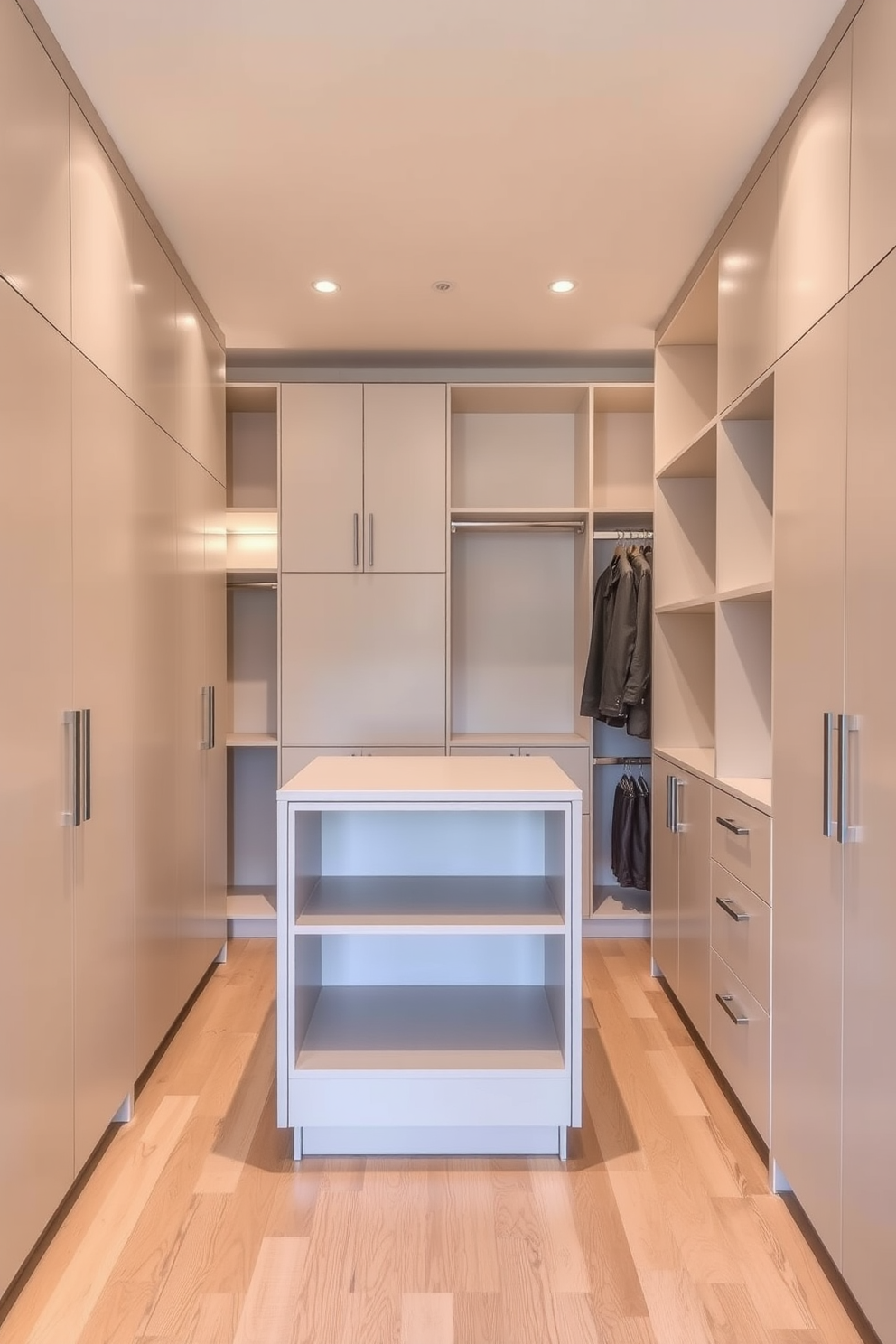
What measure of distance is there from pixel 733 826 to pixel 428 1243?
125cm

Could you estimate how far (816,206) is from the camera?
1.83 metres

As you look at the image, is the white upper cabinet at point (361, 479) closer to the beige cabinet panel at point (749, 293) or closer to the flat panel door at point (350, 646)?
the flat panel door at point (350, 646)

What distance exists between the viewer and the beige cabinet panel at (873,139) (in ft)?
4.86

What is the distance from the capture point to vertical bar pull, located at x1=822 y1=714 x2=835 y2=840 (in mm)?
1679

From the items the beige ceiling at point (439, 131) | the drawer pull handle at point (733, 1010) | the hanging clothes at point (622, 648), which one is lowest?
the drawer pull handle at point (733, 1010)

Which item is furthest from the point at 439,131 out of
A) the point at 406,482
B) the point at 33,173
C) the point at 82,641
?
the point at 406,482

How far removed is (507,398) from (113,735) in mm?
2513

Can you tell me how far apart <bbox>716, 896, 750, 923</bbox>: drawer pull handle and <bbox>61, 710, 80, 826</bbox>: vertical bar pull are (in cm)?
168

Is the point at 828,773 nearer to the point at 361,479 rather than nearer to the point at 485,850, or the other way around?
the point at 485,850

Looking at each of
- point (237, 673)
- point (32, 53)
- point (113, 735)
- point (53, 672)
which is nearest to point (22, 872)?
point (53, 672)

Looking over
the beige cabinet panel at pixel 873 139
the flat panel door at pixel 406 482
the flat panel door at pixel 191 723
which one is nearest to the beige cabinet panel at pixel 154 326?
the flat panel door at pixel 191 723

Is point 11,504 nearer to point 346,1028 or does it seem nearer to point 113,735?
point 113,735

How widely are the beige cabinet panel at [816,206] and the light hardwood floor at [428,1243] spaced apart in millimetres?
1989

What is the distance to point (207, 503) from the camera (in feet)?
10.7
